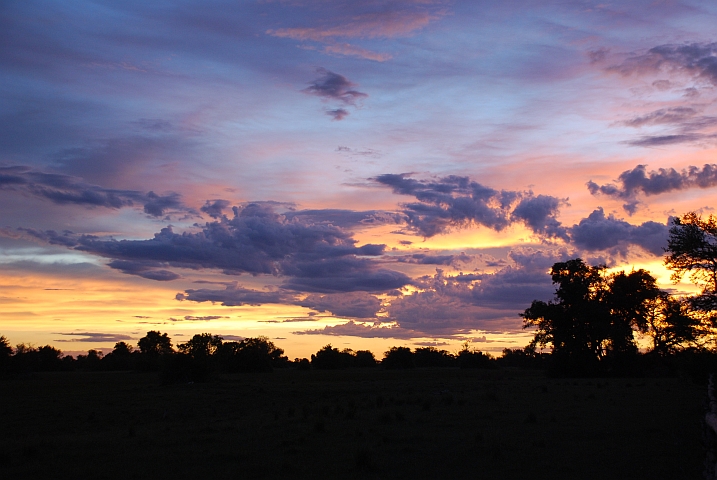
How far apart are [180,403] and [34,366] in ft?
306

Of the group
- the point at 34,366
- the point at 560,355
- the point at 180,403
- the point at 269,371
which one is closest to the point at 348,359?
the point at 269,371

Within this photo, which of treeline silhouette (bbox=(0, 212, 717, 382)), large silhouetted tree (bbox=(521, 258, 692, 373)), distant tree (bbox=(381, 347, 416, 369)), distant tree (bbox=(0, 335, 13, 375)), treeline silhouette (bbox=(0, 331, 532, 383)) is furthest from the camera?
distant tree (bbox=(381, 347, 416, 369))

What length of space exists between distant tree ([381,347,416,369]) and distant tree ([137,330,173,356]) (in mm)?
57481

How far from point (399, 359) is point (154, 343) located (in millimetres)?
66179

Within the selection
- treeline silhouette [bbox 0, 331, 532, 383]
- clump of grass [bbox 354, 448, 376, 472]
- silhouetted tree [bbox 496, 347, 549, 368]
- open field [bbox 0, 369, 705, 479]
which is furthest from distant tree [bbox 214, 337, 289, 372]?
clump of grass [bbox 354, 448, 376, 472]

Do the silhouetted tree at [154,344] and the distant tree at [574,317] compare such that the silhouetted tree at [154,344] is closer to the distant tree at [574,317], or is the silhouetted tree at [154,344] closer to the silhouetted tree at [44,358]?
the silhouetted tree at [44,358]

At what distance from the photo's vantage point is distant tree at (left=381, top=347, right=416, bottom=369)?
380 ft

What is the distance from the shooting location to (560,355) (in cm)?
5731

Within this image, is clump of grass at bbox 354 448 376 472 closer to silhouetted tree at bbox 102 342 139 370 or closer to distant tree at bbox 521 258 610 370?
distant tree at bbox 521 258 610 370

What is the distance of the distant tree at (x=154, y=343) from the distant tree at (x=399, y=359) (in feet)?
189

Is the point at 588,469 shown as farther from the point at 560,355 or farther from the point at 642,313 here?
the point at 642,313

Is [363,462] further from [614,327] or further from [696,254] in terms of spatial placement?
[614,327]

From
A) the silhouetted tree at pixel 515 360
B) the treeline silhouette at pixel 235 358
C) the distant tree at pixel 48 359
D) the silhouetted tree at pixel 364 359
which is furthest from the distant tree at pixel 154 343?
the silhouetted tree at pixel 515 360

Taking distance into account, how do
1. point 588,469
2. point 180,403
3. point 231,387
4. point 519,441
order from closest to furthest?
point 588,469 → point 519,441 → point 180,403 → point 231,387
